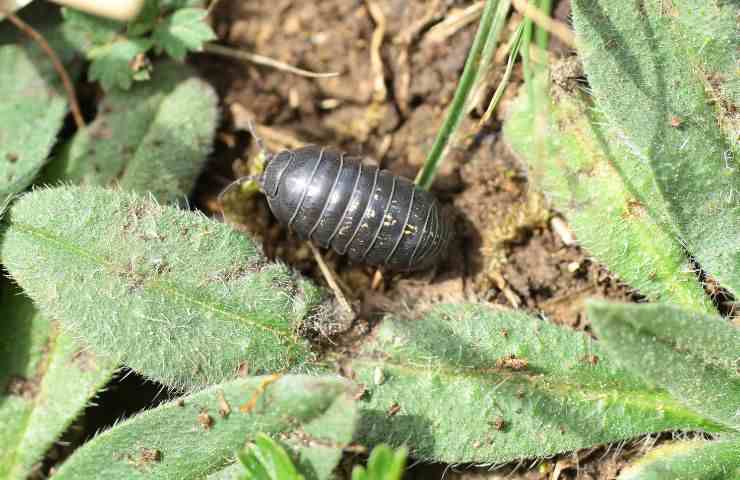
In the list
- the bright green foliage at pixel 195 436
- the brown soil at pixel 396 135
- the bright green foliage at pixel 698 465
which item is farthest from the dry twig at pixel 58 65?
the bright green foliage at pixel 698 465

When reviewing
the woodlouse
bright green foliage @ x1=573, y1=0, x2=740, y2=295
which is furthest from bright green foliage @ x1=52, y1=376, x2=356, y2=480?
bright green foliage @ x1=573, y1=0, x2=740, y2=295

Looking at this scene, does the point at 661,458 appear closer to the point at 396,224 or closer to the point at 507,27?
the point at 396,224

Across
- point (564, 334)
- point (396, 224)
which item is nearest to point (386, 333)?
point (396, 224)

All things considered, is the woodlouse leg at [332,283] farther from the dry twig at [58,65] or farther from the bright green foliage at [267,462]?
the dry twig at [58,65]

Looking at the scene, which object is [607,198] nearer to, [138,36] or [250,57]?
[250,57]

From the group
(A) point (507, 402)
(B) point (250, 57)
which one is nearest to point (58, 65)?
(B) point (250, 57)

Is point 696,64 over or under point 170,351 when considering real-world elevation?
over
